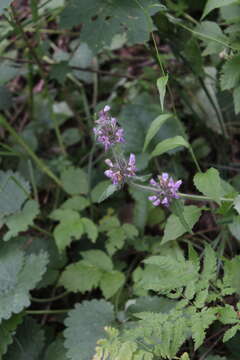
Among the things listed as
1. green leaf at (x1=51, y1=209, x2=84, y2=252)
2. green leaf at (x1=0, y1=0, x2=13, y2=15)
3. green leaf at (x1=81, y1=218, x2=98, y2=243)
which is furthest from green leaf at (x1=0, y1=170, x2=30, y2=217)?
green leaf at (x1=0, y1=0, x2=13, y2=15)

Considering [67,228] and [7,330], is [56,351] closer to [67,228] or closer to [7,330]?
[7,330]

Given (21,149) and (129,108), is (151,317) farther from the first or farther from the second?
(21,149)

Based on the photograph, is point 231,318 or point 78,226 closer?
point 231,318

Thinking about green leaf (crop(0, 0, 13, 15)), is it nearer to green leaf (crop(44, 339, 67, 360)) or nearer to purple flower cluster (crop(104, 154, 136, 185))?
purple flower cluster (crop(104, 154, 136, 185))

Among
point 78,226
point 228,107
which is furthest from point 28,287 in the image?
point 228,107

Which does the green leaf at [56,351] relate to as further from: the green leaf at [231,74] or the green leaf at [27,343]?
the green leaf at [231,74]

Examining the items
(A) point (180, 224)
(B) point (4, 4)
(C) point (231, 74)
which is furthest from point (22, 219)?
(C) point (231, 74)
